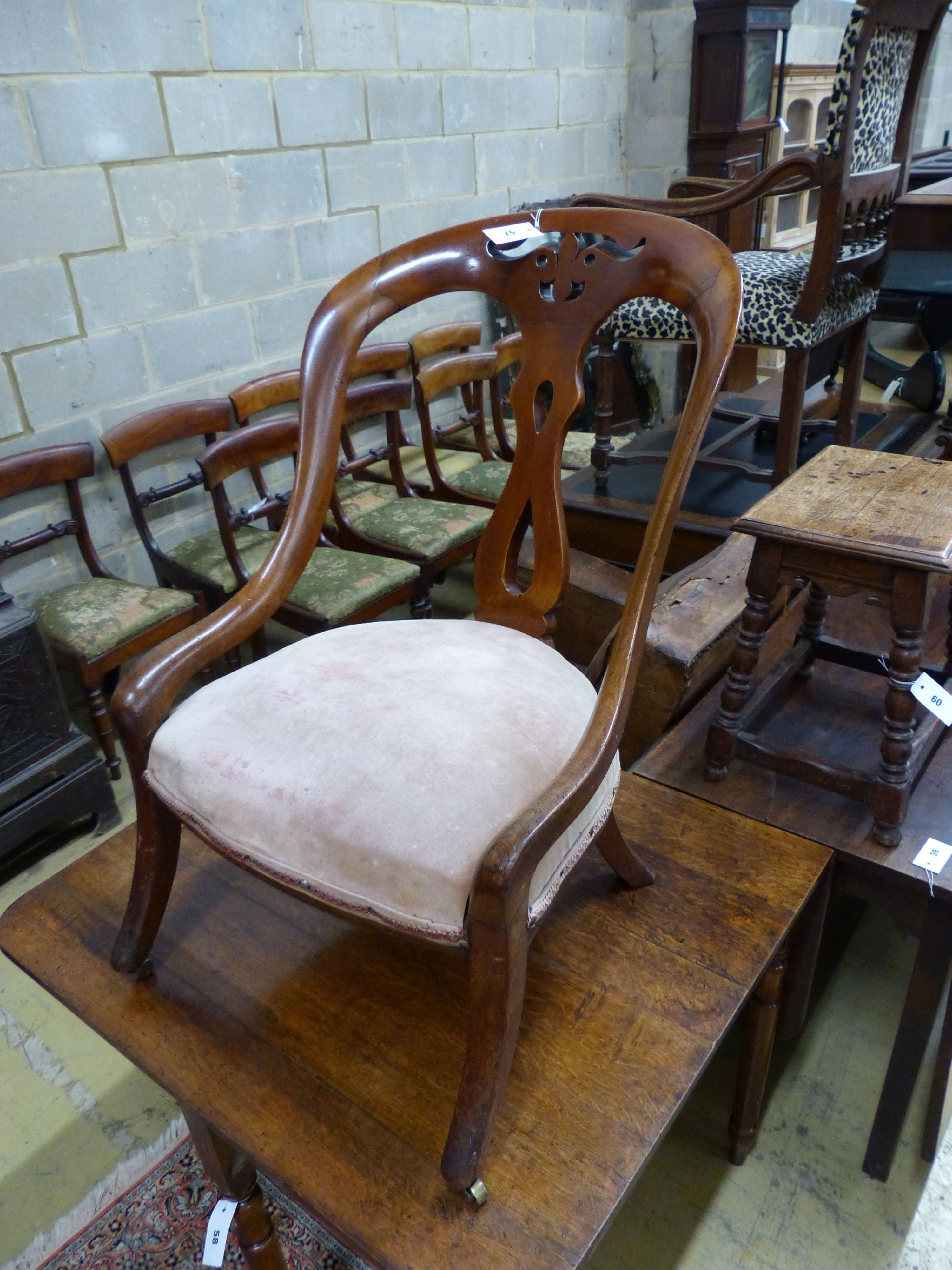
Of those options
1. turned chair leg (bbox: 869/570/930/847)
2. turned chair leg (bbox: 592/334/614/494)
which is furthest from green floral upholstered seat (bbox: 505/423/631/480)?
turned chair leg (bbox: 869/570/930/847)

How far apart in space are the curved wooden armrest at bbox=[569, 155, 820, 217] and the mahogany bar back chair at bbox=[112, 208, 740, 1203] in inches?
29.0

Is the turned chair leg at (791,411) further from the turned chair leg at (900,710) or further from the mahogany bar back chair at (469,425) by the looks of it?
the turned chair leg at (900,710)

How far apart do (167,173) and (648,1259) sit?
2.37 meters

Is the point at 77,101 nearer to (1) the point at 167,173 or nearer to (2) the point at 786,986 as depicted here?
(1) the point at 167,173

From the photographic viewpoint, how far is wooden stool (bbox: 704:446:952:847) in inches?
40.3

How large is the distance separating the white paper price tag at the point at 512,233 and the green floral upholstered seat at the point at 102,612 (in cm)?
122

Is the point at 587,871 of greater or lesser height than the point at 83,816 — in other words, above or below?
above

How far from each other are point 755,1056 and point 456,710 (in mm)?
625

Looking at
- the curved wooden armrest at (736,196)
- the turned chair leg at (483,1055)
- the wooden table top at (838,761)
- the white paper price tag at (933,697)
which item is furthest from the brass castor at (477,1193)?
the curved wooden armrest at (736,196)

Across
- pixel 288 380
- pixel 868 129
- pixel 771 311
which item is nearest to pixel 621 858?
pixel 771 311

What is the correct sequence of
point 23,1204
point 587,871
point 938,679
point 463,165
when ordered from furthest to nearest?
point 463,165
point 938,679
point 23,1204
point 587,871

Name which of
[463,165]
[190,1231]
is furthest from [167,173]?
[190,1231]

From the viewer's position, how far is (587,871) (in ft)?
3.56

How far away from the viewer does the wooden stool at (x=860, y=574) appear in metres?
1.02
